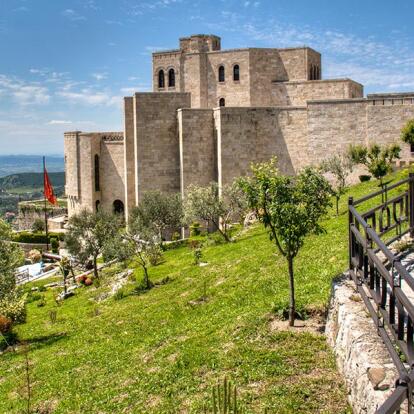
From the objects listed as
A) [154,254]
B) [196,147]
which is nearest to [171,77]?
[196,147]

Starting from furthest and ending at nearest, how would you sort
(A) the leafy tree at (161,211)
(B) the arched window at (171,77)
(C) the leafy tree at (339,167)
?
(B) the arched window at (171,77)
(A) the leafy tree at (161,211)
(C) the leafy tree at (339,167)

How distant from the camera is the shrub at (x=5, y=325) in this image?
18.2 m

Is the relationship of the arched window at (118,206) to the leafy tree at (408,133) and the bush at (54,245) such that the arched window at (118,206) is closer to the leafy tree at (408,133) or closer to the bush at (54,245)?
the bush at (54,245)

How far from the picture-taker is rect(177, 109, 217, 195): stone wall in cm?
3309

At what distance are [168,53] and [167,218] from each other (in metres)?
16.3

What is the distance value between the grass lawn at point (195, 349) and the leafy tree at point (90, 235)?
941 centimetres

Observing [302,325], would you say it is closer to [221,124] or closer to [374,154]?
[374,154]

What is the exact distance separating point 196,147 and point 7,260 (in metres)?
17.4

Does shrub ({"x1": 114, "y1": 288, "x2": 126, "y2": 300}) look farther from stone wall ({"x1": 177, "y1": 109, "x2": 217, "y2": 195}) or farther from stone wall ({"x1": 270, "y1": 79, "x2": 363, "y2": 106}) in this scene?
stone wall ({"x1": 270, "y1": 79, "x2": 363, "y2": 106})

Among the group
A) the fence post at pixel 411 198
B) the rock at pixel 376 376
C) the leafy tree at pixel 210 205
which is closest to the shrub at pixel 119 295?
the leafy tree at pixel 210 205

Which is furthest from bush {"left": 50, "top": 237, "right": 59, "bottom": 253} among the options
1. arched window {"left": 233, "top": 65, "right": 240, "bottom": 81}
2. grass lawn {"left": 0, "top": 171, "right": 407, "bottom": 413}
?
grass lawn {"left": 0, "top": 171, "right": 407, "bottom": 413}

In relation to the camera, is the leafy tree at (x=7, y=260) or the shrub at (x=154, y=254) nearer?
the leafy tree at (x=7, y=260)

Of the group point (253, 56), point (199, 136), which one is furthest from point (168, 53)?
point (199, 136)

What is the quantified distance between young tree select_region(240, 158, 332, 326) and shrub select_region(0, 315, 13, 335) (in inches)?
486
